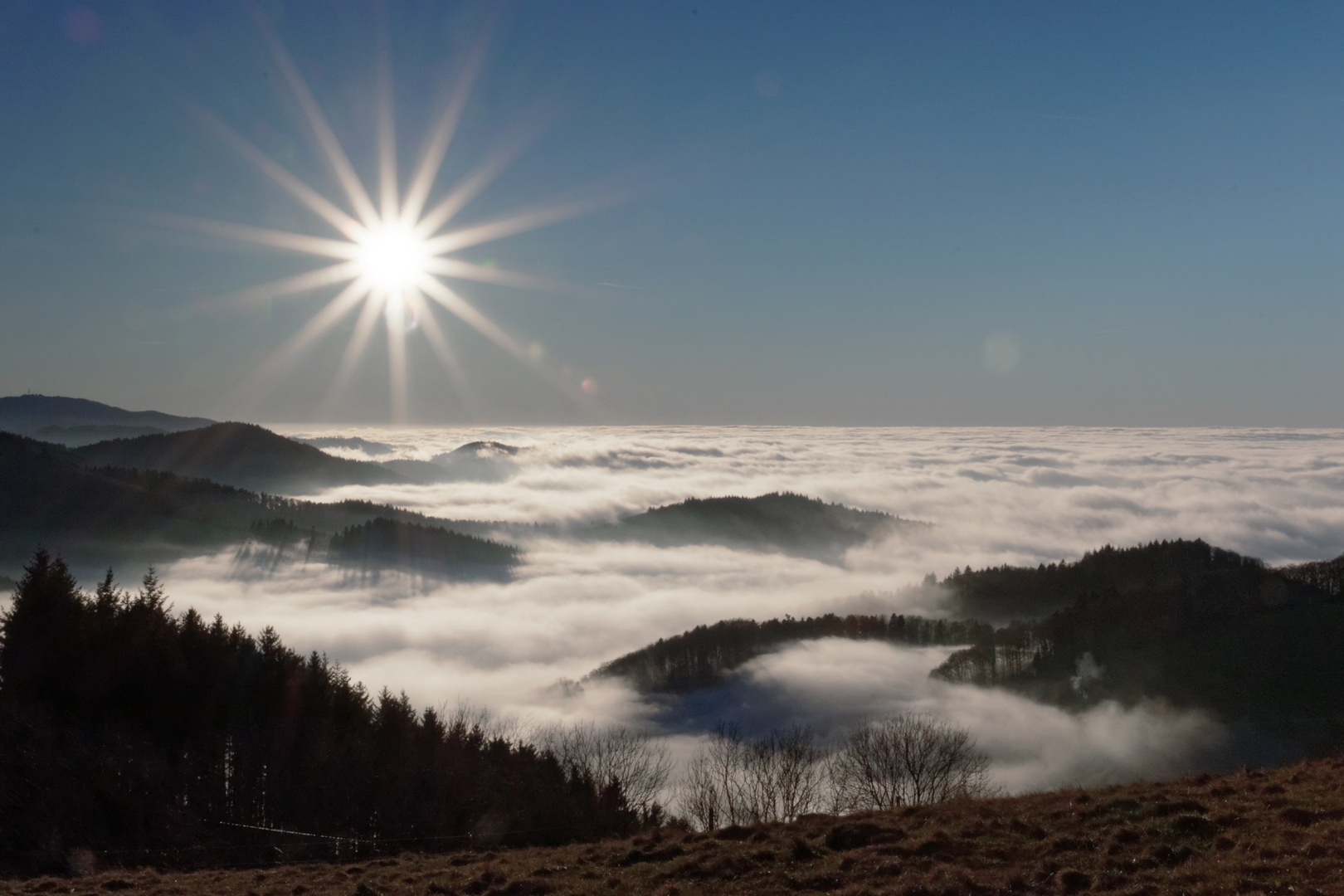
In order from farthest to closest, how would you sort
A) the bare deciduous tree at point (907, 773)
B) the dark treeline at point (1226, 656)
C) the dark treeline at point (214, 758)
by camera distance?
1. the dark treeline at point (1226, 656)
2. the bare deciduous tree at point (907, 773)
3. the dark treeline at point (214, 758)

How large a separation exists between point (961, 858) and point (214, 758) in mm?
57416

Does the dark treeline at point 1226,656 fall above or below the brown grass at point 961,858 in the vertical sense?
below

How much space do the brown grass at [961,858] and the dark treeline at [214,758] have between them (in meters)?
20.8

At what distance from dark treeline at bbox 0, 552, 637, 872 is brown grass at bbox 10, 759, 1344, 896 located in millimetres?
20797

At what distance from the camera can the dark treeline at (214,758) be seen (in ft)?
149

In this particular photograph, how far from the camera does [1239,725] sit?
469 ft

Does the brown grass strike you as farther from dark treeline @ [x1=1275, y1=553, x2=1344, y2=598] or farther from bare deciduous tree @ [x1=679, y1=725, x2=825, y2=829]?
dark treeline @ [x1=1275, y1=553, x2=1344, y2=598]

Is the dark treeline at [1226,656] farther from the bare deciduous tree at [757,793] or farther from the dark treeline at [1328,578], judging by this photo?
the bare deciduous tree at [757,793]

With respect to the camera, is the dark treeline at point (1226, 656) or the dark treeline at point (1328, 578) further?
the dark treeline at point (1328, 578)

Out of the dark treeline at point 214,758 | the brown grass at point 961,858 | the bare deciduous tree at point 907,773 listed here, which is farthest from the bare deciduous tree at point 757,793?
the brown grass at point 961,858

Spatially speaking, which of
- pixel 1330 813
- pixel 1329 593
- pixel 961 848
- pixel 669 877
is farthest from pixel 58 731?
pixel 1329 593

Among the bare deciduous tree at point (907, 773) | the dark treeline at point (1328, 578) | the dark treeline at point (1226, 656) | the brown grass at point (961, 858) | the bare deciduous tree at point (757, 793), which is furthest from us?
the dark treeline at point (1328, 578)

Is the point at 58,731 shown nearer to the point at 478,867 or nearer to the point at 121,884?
the point at 121,884

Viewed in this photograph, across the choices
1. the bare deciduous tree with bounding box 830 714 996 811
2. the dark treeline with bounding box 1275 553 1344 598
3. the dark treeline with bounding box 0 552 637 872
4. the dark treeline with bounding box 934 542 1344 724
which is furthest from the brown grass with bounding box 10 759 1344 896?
the dark treeline with bounding box 1275 553 1344 598
